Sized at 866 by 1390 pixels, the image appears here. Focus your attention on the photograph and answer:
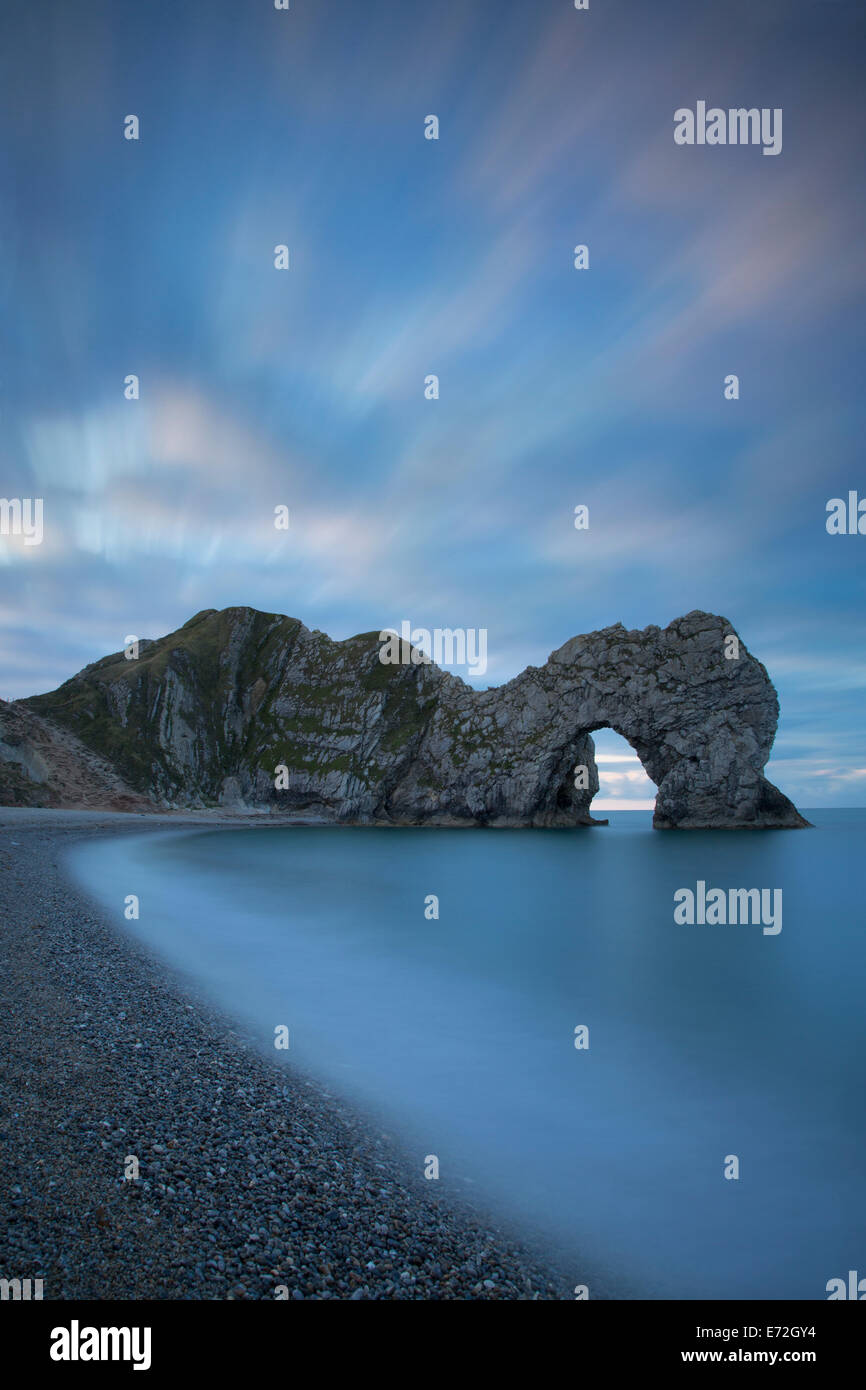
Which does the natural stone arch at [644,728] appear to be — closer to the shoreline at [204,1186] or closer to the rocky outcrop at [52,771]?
the rocky outcrop at [52,771]

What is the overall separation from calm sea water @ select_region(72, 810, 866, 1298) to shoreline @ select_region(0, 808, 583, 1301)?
94 centimetres

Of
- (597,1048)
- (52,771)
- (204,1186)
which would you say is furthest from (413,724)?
(204,1186)

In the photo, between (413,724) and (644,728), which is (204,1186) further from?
(413,724)

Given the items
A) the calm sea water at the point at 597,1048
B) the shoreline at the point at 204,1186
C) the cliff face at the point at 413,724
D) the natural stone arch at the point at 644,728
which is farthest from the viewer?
the cliff face at the point at 413,724

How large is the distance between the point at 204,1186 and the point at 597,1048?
9569 mm

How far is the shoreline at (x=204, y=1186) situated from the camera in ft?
17.6

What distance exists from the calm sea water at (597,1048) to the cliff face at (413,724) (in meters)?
58.2

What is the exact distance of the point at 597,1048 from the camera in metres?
13.5

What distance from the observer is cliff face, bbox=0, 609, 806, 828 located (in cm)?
9044

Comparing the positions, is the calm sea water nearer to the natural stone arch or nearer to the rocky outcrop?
the rocky outcrop

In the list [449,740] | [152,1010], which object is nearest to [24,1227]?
[152,1010]

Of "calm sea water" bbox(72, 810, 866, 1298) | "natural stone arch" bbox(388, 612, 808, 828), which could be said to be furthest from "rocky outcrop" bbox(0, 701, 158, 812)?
"calm sea water" bbox(72, 810, 866, 1298)

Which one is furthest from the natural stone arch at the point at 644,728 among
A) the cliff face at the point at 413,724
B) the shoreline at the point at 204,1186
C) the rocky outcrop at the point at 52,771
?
the shoreline at the point at 204,1186
